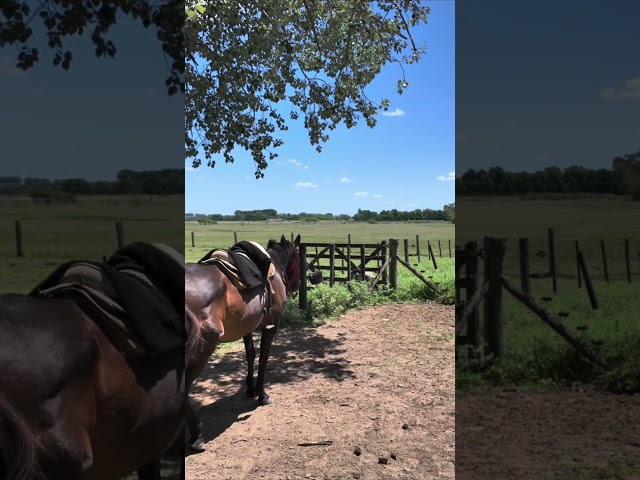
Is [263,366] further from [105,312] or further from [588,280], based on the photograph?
[588,280]

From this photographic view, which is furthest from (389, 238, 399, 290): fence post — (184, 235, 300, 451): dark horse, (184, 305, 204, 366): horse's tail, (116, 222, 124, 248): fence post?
(116, 222, 124, 248): fence post

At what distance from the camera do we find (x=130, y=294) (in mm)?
1827

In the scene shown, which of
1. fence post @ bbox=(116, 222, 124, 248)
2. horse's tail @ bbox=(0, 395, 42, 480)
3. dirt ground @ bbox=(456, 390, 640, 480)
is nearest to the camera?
horse's tail @ bbox=(0, 395, 42, 480)

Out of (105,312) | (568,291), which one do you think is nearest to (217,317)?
(105,312)

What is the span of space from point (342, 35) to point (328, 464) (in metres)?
6.46

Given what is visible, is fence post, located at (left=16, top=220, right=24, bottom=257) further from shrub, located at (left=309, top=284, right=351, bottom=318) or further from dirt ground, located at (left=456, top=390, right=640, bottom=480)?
shrub, located at (left=309, top=284, right=351, bottom=318)

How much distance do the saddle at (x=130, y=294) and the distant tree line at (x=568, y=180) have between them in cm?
212

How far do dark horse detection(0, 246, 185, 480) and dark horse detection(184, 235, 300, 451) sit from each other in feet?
1.85

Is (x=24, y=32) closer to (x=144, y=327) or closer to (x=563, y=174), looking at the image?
(x=144, y=327)

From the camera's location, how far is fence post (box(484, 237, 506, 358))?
395 centimetres

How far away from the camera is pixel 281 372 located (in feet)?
19.5

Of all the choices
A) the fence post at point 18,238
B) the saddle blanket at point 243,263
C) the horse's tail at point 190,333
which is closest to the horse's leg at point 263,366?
the saddle blanket at point 243,263

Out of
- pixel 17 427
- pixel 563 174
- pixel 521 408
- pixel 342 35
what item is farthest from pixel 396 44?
pixel 17 427

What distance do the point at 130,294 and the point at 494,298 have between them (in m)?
3.43
